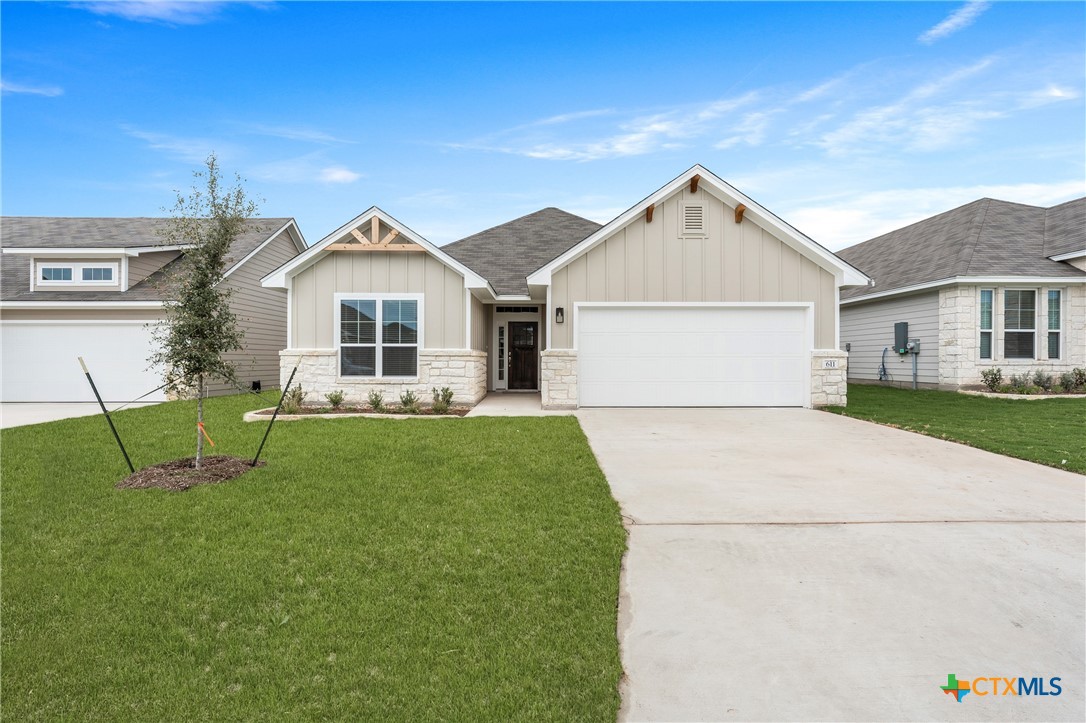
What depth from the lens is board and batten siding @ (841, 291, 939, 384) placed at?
628 inches

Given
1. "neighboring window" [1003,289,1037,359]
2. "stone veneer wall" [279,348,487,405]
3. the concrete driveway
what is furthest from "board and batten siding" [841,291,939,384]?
"stone veneer wall" [279,348,487,405]

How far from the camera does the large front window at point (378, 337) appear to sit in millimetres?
12578

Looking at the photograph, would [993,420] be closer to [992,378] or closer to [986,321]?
[992,378]

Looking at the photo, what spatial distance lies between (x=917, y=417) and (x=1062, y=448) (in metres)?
3.13

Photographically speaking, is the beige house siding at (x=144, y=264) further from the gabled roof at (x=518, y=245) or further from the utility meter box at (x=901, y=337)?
the utility meter box at (x=901, y=337)

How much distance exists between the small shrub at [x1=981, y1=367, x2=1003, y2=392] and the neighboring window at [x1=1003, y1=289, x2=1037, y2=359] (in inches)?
30.5

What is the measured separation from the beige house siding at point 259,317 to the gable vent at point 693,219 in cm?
1251

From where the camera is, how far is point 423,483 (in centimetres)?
564

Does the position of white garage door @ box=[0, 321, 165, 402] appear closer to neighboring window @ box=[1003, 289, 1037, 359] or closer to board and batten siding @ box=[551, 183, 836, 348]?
board and batten siding @ box=[551, 183, 836, 348]

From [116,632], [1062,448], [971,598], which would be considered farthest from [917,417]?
[116,632]

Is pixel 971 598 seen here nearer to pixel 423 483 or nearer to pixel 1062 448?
pixel 423 483

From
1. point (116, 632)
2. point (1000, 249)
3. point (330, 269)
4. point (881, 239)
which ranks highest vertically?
point (881, 239)

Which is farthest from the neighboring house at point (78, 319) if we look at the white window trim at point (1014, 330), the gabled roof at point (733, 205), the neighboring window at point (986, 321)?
the white window trim at point (1014, 330)

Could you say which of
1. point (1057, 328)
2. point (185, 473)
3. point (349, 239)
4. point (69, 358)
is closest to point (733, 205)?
point (349, 239)
